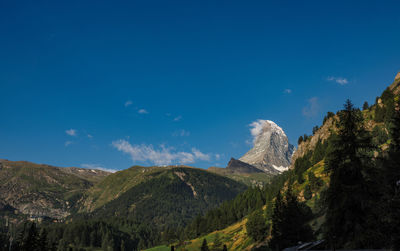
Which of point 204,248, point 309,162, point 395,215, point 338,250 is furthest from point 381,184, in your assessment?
point 309,162

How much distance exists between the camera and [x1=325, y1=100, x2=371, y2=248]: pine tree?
30.5 metres

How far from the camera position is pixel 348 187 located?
101 feet

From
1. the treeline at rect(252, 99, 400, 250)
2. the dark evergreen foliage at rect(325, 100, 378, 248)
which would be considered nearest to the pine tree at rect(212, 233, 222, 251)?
the treeline at rect(252, 99, 400, 250)

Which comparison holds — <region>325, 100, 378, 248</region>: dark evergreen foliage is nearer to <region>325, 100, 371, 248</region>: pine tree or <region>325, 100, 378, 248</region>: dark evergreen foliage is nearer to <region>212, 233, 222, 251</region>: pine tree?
<region>325, 100, 371, 248</region>: pine tree

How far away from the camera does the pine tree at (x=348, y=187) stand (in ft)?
100

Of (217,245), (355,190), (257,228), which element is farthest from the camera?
(217,245)

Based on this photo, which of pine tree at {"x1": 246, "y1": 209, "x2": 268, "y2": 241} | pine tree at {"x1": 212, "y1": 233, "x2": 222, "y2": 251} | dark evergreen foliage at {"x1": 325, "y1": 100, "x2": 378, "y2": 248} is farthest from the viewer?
pine tree at {"x1": 212, "y1": 233, "x2": 222, "y2": 251}

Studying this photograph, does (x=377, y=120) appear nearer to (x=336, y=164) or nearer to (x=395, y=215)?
(x=336, y=164)

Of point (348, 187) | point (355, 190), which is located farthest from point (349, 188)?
point (355, 190)

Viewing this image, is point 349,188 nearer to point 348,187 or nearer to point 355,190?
point 348,187

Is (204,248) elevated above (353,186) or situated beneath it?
situated beneath

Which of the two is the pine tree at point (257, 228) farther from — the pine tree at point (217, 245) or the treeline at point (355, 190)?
the treeline at point (355, 190)

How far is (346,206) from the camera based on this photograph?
31016mm

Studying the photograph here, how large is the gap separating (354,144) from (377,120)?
470ft
